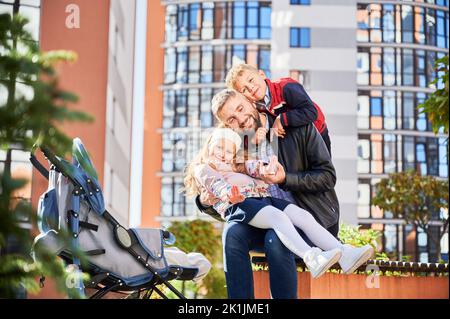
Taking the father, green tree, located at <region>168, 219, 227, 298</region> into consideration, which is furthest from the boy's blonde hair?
green tree, located at <region>168, 219, 227, 298</region>

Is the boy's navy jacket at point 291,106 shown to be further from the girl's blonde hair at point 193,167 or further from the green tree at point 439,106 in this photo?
the green tree at point 439,106

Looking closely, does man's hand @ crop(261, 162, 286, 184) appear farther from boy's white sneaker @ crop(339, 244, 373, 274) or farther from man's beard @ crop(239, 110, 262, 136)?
boy's white sneaker @ crop(339, 244, 373, 274)

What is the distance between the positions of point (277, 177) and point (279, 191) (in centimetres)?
10

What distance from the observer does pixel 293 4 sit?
11.2m

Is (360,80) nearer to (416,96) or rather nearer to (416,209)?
(416,96)

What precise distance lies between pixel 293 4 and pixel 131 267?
8896 mm

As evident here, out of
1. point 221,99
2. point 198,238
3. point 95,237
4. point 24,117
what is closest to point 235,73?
point 221,99

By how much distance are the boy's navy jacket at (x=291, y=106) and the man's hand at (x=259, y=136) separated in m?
0.08

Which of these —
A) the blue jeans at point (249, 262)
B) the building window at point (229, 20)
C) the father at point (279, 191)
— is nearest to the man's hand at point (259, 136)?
the father at point (279, 191)

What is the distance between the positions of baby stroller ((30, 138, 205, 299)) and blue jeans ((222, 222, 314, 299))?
Answer: 0.20 m

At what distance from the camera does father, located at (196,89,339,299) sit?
2.48m

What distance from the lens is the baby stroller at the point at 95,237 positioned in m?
2.58

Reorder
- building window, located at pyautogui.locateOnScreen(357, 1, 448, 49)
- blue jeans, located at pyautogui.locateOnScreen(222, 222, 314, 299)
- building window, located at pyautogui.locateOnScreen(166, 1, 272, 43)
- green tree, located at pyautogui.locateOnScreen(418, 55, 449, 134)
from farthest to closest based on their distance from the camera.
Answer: building window, located at pyautogui.locateOnScreen(166, 1, 272, 43) < building window, located at pyautogui.locateOnScreen(357, 1, 448, 49) < green tree, located at pyautogui.locateOnScreen(418, 55, 449, 134) < blue jeans, located at pyautogui.locateOnScreen(222, 222, 314, 299)
